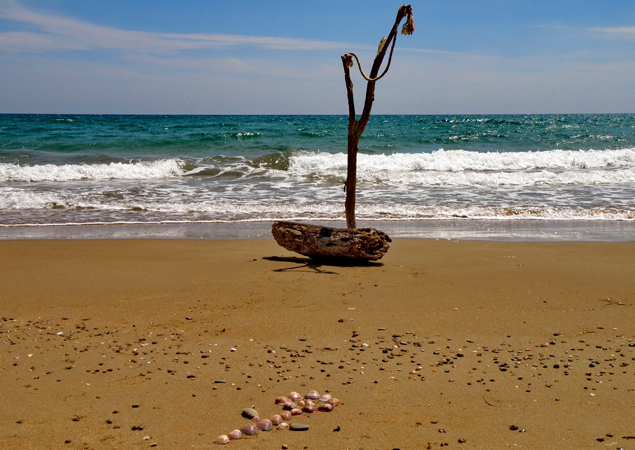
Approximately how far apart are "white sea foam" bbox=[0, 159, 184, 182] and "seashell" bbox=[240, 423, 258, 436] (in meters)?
16.5

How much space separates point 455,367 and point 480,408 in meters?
0.57

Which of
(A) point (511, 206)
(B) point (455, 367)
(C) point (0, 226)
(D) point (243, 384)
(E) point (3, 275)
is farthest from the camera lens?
(A) point (511, 206)

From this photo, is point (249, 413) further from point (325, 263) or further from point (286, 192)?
point (286, 192)

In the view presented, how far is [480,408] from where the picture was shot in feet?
9.77

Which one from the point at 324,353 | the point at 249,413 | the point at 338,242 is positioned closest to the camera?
the point at 249,413

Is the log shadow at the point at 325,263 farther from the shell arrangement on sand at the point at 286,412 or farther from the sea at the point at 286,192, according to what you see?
the shell arrangement on sand at the point at 286,412

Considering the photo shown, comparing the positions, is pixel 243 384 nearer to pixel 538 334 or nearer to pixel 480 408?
pixel 480 408

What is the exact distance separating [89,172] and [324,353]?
1692 cm

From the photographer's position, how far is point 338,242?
21.0ft

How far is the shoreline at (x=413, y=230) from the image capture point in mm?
8812

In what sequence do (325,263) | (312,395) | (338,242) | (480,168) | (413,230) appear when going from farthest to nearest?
(480,168) < (413,230) < (325,263) < (338,242) < (312,395)

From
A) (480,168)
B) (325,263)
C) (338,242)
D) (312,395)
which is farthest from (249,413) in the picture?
(480,168)

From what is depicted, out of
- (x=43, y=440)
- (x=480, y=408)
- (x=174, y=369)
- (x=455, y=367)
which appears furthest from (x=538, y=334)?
(x=43, y=440)

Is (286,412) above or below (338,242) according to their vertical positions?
below
